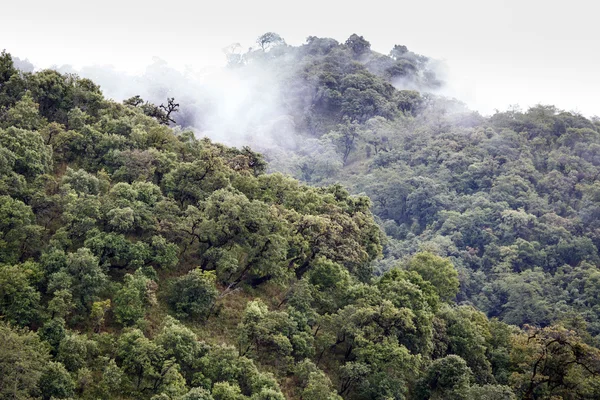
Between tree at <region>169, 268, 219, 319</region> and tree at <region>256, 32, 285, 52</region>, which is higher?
tree at <region>256, 32, 285, 52</region>

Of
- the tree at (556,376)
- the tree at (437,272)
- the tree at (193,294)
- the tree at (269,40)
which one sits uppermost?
the tree at (269,40)

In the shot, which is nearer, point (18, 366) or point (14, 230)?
point (18, 366)

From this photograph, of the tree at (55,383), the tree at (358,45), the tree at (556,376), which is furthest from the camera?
the tree at (358,45)

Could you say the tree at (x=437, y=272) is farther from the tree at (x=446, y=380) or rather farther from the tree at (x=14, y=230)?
the tree at (x=14, y=230)

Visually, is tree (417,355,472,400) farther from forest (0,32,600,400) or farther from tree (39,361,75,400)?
tree (39,361,75,400)

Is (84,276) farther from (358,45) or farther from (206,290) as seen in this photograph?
(358,45)

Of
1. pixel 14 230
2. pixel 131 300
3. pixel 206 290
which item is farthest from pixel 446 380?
pixel 14 230

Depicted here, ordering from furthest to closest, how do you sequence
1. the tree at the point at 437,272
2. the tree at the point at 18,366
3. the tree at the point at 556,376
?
the tree at the point at 437,272 < the tree at the point at 556,376 < the tree at the point at 18,366

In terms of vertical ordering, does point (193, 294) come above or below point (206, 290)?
below

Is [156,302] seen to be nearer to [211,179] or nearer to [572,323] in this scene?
[211,179]

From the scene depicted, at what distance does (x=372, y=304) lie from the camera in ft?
109

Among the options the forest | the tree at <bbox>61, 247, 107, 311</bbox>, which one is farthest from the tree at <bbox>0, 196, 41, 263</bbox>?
the tree at <bbox>61, 247, 107, 311</bbox>

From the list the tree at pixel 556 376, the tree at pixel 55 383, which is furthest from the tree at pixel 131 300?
the tree at pixel 556 376

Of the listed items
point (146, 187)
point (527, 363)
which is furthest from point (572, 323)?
point (146, 187)
